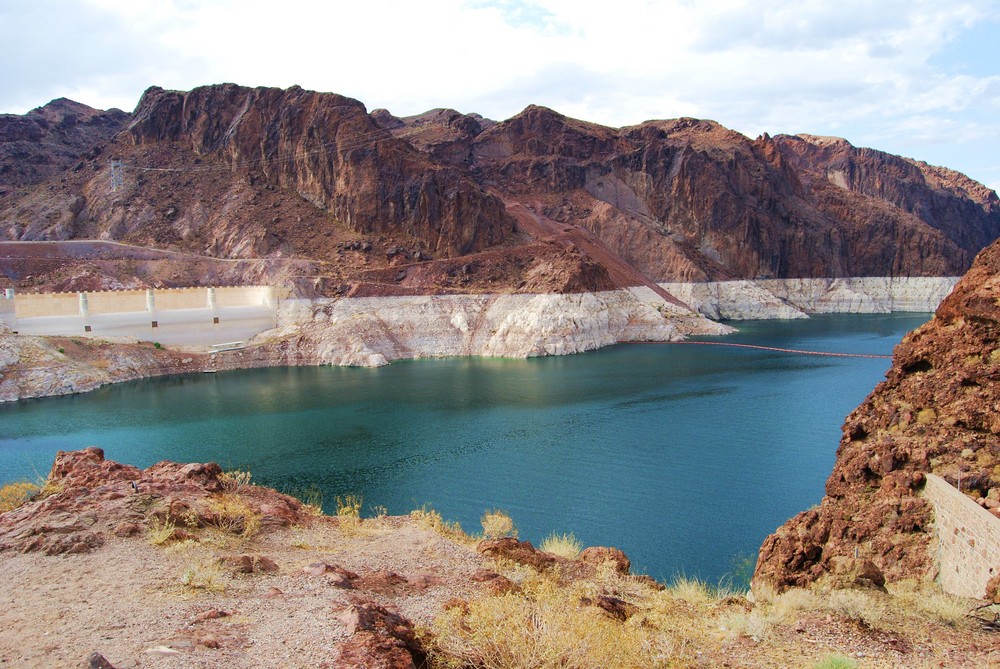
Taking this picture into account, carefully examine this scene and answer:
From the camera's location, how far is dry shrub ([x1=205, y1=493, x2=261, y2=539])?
45.4 ft

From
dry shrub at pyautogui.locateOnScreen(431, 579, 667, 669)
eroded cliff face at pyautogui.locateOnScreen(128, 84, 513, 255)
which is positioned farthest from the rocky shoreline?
dry shrub at pyautogui.locateOnScreen(431, 579, 667, 669)

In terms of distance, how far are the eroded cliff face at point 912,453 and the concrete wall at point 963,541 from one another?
12.1 inches

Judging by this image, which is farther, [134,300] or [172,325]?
[134,300]

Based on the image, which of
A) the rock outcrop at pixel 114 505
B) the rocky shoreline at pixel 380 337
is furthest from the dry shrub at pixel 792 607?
the rocky shoreline at pixel 380 337

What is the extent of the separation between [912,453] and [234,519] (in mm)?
13290

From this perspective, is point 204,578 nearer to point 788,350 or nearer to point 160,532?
point 160,532

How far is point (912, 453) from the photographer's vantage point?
13.1 meters

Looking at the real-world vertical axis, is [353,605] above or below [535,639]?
above

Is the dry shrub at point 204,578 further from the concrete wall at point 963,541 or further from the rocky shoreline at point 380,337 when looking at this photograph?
the rocky shoreline at point 380,337

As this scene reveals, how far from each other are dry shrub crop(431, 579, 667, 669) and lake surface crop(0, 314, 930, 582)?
35.0 ft

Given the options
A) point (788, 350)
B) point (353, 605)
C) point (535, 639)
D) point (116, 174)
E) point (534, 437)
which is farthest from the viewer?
point (116, 174)

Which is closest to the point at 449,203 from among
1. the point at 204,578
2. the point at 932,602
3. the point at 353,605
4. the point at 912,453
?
the point at 912,453

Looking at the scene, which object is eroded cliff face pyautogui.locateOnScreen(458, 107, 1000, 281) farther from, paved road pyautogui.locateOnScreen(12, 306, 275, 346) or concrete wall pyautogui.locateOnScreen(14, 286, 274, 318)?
paved road pyautogui.locateOnScreen(12, 306, 275, 346)

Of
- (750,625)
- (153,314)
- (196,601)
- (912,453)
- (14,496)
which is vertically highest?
(153,314)
